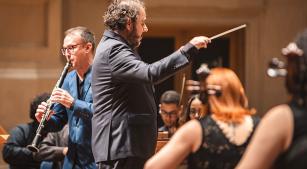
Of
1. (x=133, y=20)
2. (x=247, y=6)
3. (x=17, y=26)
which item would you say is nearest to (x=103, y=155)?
(x=133, y=20)

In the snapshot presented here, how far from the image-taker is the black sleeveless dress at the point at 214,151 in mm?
3105

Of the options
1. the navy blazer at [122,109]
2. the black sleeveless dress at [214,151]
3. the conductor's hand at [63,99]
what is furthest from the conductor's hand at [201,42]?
the conductor's hand at [63,99]

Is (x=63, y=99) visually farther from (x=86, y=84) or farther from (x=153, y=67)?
(x=153, y=67)

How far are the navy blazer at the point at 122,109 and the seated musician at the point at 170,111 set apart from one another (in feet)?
4.61

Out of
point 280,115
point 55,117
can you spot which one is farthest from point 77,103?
point 280,115

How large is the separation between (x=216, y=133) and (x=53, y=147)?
2.66 m

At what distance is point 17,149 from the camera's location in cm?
583

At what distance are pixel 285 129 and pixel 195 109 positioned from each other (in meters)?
1.59

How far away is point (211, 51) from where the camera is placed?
311 inches

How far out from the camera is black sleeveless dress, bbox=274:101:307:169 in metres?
2.82

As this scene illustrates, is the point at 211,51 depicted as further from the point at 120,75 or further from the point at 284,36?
the point at 120,75

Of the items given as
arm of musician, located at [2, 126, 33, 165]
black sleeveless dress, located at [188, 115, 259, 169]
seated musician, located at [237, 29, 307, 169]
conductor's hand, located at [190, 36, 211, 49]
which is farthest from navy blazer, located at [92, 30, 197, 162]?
arm of musician, located at [2, 126, 33, 165]

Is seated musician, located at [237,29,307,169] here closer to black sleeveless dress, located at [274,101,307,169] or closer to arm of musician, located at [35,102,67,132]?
black sleeveless dress, located at [274,101,307,169]

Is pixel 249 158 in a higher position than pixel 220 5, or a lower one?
lower
